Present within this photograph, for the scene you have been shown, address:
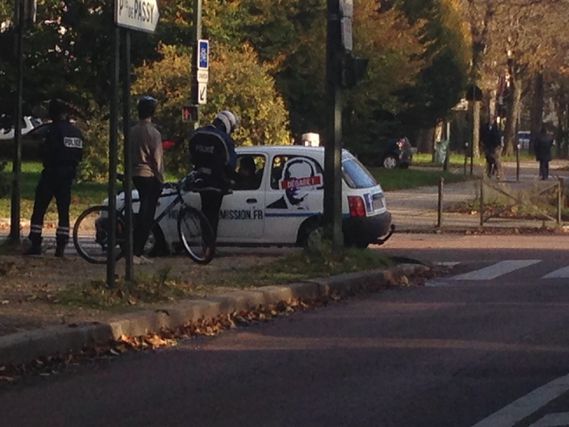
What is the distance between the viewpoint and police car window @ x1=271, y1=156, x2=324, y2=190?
18094 mm

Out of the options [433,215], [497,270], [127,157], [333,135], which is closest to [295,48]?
[433,215]

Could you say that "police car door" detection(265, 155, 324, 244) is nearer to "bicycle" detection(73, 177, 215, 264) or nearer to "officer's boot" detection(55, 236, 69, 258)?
"bicycle" detection(73, 177, 215, 264)

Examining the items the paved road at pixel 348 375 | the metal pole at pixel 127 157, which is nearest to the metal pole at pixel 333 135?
the paved road at pixel 348 375

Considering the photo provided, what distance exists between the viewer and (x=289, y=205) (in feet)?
59.4

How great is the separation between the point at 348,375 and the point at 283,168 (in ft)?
27.9

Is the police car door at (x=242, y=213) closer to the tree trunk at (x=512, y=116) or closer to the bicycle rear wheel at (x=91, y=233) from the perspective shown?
the bicycle rear wheel at (x=91, y=233)

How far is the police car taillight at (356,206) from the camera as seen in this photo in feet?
58.6

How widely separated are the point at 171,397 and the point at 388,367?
1.90m

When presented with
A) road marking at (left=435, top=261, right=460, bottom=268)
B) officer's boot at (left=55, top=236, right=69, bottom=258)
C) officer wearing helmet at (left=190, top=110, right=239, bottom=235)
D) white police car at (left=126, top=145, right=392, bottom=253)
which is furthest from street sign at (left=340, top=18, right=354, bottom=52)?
officer's boot at (left=55, top=236, right=69, bottom=258)

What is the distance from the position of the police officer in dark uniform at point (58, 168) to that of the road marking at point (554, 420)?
8820 millimetres

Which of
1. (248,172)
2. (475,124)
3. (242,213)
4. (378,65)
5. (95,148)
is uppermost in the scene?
(378,65)

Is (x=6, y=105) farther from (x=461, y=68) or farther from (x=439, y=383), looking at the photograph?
(x=461, y=68)

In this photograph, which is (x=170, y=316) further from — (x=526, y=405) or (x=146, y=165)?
(x=146, y=165)

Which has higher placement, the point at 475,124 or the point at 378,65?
the point at 378,65
